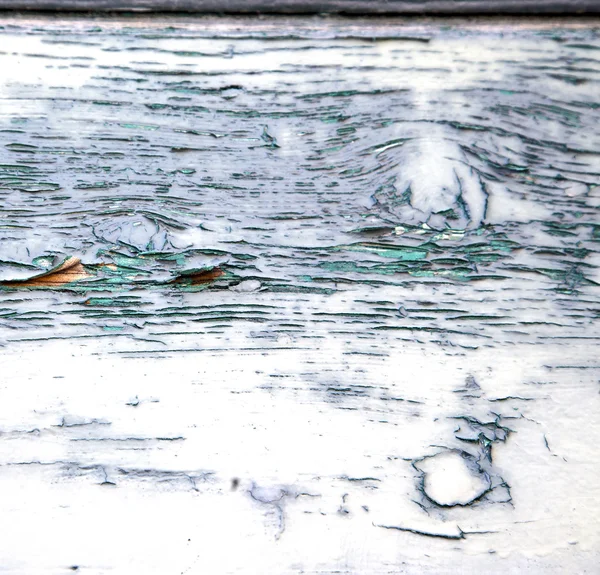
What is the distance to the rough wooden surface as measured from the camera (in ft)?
1.45

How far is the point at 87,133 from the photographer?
542 mm

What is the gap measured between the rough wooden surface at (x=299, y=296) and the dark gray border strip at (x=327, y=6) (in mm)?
15

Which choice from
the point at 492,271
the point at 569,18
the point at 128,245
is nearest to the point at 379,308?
the point at 492,271

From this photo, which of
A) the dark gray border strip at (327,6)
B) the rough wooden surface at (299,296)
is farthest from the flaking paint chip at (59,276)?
the dark gray border strip at (327,6)

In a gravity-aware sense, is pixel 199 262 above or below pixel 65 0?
below

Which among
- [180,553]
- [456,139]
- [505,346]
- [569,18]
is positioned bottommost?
[180,553]

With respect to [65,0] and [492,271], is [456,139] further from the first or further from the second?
[65,0]

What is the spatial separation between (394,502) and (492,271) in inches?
8.8

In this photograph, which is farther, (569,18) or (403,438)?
(569,18)

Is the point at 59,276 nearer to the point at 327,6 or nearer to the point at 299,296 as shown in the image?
the point at 299,296

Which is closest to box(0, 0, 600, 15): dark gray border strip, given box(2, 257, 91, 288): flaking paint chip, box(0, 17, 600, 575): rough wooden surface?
box(0, 17, 600, 575): rough wooden surface

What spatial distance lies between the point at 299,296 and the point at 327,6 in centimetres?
32

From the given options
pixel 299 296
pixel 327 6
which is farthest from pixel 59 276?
pixel 327 6

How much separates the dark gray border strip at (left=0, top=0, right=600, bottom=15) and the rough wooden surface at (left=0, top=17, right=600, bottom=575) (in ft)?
0.05
